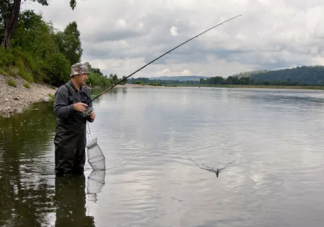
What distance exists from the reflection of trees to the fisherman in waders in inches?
25.5

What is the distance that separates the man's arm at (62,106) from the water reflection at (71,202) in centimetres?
119

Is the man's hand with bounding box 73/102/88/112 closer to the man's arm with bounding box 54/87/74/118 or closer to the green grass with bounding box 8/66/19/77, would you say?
the man's arm with bounding box 54/87/74/118

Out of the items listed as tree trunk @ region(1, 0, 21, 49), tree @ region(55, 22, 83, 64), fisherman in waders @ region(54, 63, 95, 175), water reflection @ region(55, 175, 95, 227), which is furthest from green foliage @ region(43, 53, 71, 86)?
water reflection @ region(55, 175, 95, 227)

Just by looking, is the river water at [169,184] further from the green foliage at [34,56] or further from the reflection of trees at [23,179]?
the green foliage at [34,56]

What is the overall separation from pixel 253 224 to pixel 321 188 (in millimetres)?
2499

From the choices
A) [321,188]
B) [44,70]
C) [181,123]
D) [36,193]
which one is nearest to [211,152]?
[321,188]

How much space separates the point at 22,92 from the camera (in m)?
27.0

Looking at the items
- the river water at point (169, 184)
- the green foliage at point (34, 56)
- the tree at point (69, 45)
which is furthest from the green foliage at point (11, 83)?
the tree at point (69, 45)

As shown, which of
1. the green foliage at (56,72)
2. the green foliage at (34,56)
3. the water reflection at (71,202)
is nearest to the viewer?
the water reflection at (71,202)

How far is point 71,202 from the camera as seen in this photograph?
20.2 feet

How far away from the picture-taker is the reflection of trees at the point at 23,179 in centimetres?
549

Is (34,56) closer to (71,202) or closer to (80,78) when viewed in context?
(80,78)

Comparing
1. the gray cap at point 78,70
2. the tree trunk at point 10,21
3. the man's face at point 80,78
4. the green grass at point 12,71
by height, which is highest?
the tree trunk at point 10,21

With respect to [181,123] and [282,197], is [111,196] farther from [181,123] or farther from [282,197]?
[181,123]
